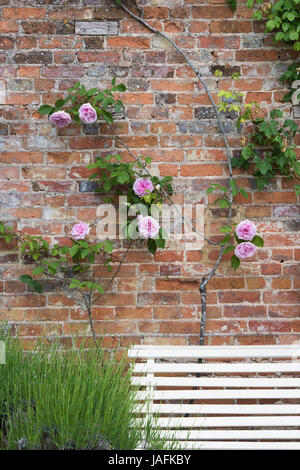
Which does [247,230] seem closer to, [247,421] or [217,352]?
[217,352]

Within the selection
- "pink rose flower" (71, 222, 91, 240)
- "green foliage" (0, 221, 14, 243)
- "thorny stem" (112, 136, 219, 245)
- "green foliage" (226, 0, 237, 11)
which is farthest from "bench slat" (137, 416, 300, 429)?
"green foliage" (226, 0, 237, 11)

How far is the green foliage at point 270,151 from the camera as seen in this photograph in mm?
2416

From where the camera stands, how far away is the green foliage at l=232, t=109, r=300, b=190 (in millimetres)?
2416

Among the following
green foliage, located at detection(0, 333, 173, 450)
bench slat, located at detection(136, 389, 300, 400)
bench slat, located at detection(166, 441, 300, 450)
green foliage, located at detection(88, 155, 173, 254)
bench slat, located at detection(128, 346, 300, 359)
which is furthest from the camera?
green foliage, located at detection(88, 155, 173, 254)

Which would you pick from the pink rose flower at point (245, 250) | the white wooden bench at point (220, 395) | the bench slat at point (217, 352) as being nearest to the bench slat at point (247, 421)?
the white wooden bench at point (220, 395)

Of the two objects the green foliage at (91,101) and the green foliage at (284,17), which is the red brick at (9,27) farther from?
the green foliage at (284,17)

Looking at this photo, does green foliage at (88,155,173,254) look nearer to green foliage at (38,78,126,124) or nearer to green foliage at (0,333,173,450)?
green foliage at (38,78,126,124)

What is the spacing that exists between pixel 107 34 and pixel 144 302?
1358 mm

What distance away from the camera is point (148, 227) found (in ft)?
7.71

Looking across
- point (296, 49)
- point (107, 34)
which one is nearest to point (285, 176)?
point (296, 49)

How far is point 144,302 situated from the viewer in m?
2.53

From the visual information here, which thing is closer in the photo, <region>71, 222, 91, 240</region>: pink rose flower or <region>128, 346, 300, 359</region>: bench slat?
<region>128, 346, 300, 359</region>: bench slat

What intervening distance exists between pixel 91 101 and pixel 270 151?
36.7 inches

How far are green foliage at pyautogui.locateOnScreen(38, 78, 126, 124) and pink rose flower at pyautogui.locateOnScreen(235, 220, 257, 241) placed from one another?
0.81 m
